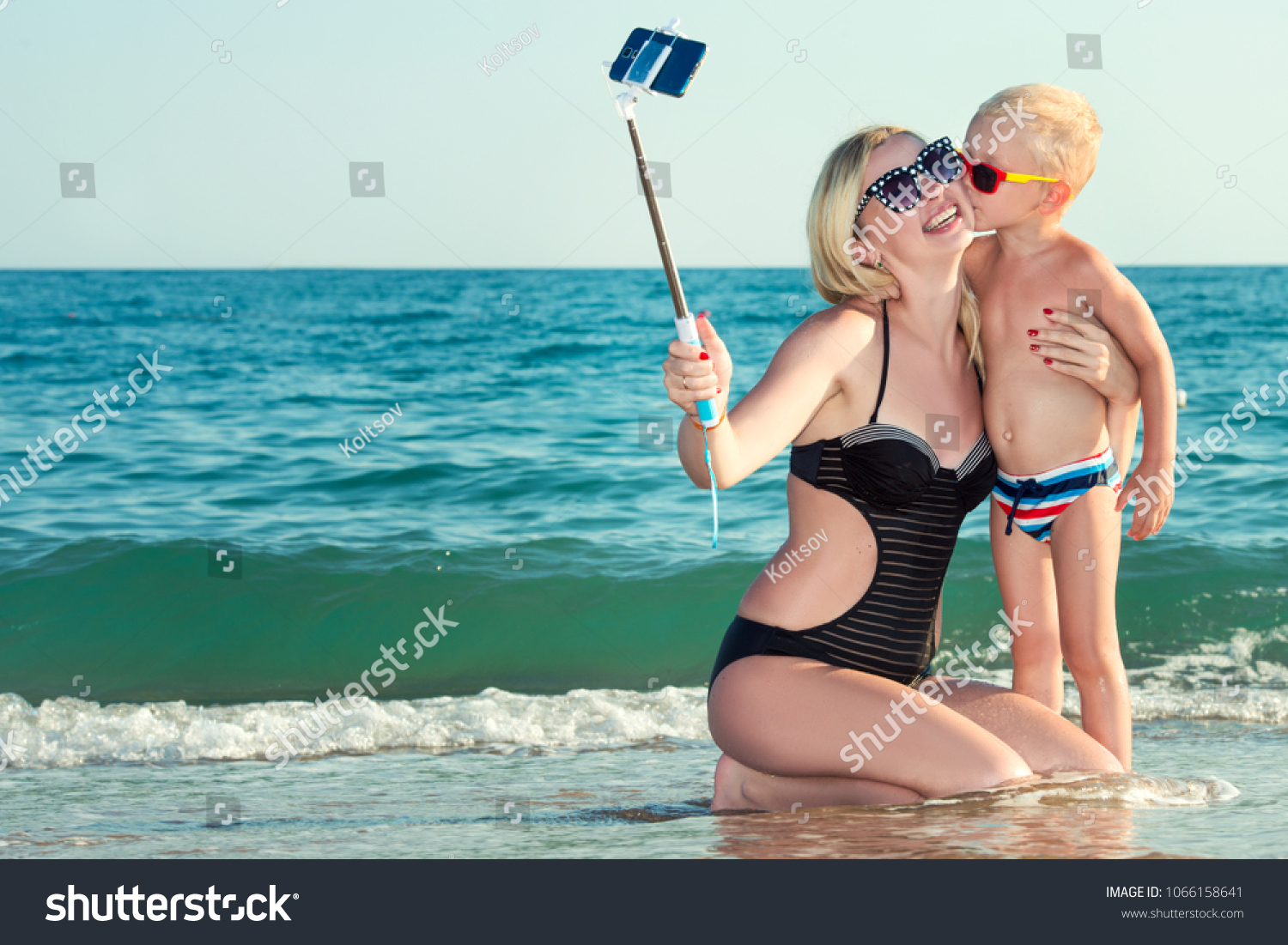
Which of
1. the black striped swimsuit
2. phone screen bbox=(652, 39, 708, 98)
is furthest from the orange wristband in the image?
phone screen bbox=(652, 39, 708, 98)

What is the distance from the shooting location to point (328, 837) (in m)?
3.16

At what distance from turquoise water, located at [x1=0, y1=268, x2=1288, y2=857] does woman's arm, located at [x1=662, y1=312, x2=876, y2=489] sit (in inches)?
16.4

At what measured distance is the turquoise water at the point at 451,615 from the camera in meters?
3.75

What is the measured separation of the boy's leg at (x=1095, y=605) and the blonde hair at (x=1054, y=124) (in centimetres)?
95

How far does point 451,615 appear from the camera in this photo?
6.75 m

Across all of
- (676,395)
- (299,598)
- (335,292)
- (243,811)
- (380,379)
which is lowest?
(243,811)

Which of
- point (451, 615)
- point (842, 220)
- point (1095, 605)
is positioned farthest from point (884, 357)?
point (451, 615)

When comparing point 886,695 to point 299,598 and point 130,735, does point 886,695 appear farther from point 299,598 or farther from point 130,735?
point 299,598

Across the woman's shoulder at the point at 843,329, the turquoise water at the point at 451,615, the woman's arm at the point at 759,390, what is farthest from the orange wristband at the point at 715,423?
the turquoise water at the point at 451,615

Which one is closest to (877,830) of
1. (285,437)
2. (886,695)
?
(886,695)

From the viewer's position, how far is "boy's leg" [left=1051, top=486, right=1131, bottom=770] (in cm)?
311

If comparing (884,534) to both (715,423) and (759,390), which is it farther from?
(715,423)

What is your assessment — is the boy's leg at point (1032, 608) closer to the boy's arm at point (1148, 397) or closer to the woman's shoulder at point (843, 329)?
the boy's arm at point (1148, 397)

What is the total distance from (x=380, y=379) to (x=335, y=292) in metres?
26.5
